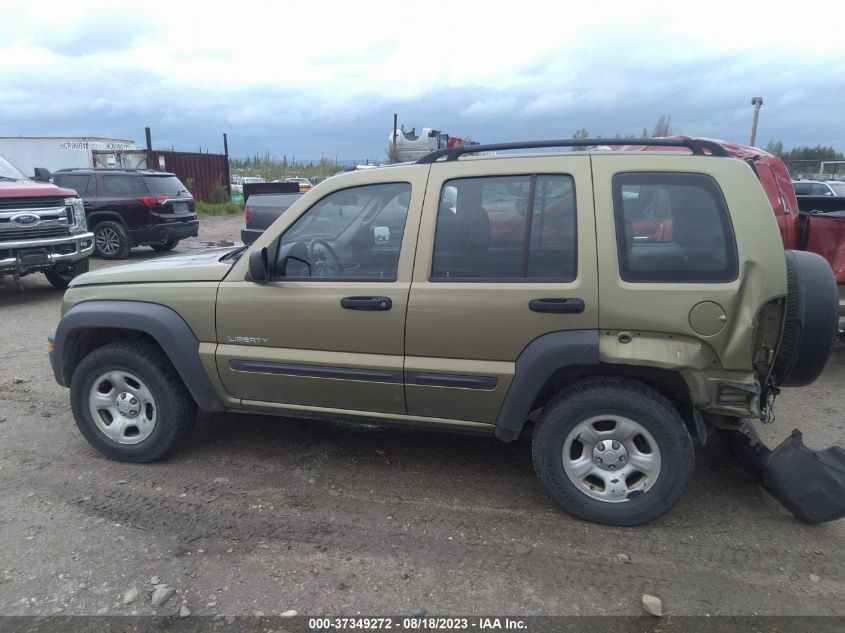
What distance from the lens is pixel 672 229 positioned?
3152 mm

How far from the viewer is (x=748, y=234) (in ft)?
9.93

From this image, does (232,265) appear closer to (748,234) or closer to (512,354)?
(512,354)

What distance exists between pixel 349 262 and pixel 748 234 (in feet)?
6.66

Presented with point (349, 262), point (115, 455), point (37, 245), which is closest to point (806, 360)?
point (349, 262)

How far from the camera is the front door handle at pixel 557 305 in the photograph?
3.16 metres

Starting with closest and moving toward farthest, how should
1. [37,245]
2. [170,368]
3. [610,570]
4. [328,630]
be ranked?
[328,630] → [610,570] → [170,368] → [37,245]

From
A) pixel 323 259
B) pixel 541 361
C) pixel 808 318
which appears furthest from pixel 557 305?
pixel 323 259

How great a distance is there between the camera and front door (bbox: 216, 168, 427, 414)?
3.47 meters

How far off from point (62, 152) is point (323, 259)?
26.6 m

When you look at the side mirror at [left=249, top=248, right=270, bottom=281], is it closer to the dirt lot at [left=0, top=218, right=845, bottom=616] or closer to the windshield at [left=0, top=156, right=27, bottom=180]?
the dirt lot at [left=0, top=218, right=845, bottom=616]

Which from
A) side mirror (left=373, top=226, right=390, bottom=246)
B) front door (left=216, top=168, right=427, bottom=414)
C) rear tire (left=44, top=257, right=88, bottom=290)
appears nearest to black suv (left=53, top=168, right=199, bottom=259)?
rear tire (left=44, top=257, right=88, bottom=290)

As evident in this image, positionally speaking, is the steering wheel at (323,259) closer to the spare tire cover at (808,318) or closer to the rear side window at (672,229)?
the rear side window at (672,229)

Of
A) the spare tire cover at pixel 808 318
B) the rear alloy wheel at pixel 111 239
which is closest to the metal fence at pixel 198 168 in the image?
the rear alloy wheel at pixel 111 239

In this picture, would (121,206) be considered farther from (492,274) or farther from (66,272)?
(492,274)
